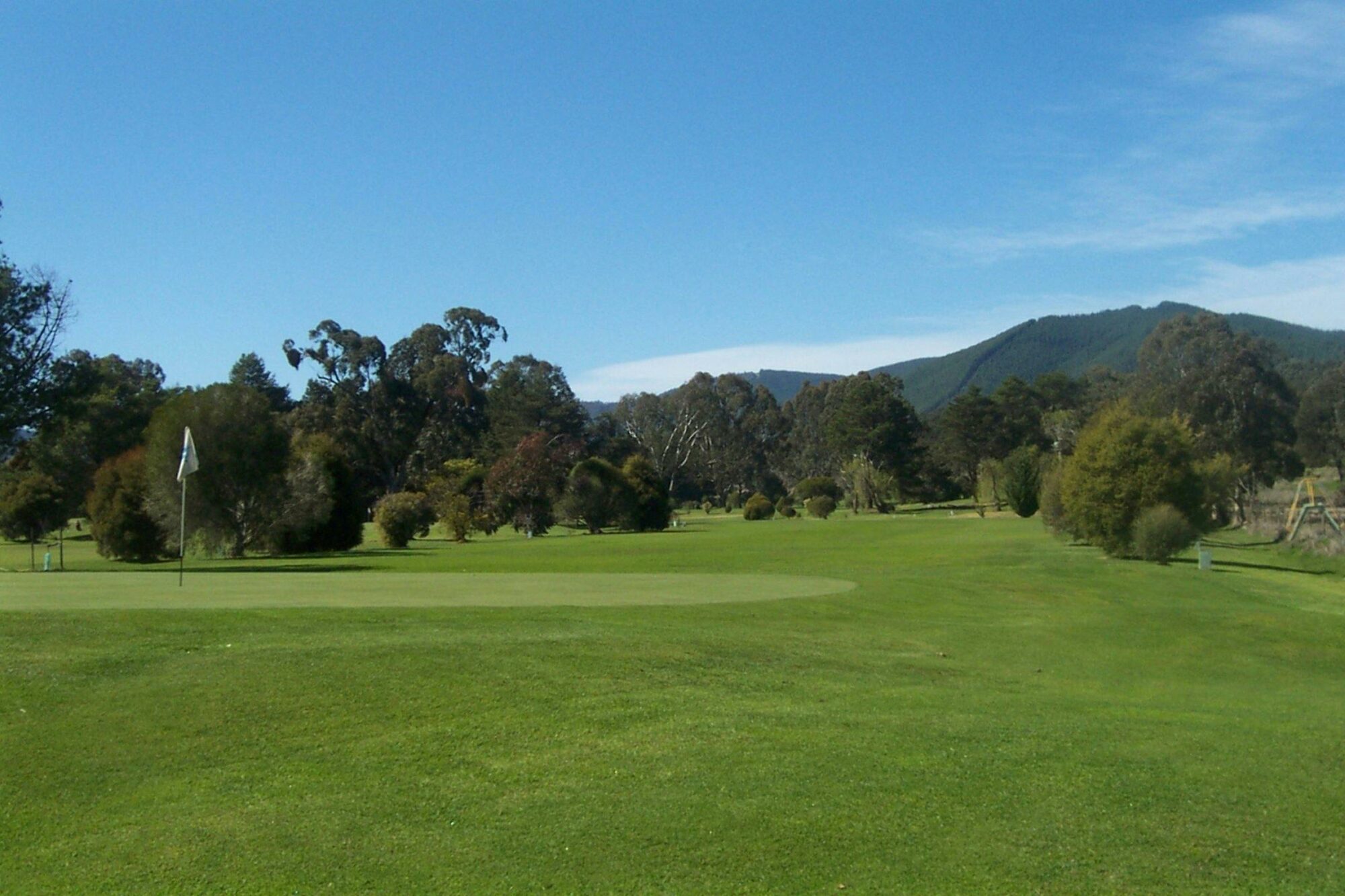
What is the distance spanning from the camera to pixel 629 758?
28.8ft

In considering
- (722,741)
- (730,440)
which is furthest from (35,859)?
(730,440)

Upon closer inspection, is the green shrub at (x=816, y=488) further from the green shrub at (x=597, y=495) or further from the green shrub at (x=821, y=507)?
the green shrub at (x=597, y=495)

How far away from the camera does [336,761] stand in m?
8.49

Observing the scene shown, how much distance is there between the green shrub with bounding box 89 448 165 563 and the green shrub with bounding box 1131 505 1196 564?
3756 cm

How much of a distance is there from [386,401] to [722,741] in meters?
92.8

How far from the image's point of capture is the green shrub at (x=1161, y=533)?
39.2 metres

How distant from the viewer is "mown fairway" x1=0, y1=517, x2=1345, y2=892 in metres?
6.91

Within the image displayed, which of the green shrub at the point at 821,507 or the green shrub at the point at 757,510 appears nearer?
the green shrub at the point at 757,510

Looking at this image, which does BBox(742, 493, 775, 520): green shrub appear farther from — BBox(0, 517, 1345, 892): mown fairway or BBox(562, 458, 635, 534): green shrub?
BBox(0, 517, 1345, 892): mown fairway

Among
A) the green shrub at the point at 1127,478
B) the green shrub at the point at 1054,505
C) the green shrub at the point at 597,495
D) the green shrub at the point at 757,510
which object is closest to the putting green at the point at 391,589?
the green shrub at the point at 1127,478

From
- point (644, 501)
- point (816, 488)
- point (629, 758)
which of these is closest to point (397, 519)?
point (644, 501)

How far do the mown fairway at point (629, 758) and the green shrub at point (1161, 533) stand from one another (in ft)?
72.2

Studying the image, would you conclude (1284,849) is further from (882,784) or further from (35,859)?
(35,859)

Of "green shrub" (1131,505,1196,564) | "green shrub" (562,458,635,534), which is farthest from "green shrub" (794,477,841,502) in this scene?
"green shrub" (1131,505,1196,564)
